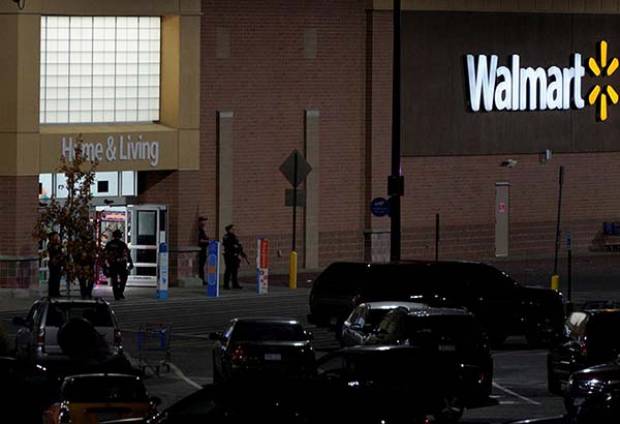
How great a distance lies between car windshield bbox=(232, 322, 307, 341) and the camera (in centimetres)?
3047

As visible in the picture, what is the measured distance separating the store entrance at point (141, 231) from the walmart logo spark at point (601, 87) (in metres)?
16.3

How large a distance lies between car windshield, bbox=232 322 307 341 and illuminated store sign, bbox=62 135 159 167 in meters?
17.3

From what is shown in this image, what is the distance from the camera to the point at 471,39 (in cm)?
5616

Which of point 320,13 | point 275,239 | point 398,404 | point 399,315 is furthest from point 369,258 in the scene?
point 398,404

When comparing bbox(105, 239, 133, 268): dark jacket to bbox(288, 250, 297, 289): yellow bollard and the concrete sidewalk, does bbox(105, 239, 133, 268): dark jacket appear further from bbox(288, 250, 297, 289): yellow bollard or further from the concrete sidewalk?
bbox(288, 250, 297, 289): yellow bollard

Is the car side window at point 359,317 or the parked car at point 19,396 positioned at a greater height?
the car side window at point 359,317

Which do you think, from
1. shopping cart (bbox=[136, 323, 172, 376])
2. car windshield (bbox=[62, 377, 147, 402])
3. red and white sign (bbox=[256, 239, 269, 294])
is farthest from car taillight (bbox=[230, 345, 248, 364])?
red and white sign (bbox=[256, 239, 269, 294])

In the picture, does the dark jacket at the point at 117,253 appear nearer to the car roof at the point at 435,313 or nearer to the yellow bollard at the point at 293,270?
the yellow bollard at the point at 293,270

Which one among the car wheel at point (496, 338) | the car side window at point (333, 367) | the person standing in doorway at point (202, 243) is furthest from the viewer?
the person standing in doorway at point (202, 243)

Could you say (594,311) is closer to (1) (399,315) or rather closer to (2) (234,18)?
(1) (399,315)

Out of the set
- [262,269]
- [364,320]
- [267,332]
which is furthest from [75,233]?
[267,332]

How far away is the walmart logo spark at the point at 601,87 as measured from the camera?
2340 inches

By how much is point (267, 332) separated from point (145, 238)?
19.6 metres

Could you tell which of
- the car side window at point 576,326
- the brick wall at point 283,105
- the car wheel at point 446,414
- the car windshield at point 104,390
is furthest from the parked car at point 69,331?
the brick wall at point 283,105
